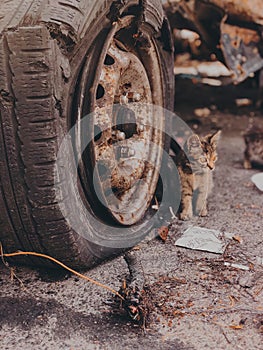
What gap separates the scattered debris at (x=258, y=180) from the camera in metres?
3.24

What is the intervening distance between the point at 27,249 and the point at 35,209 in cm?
22

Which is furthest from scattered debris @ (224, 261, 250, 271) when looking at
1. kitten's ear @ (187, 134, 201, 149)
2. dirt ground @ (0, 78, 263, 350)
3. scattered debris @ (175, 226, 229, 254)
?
kitten's ear @ (187, 134, 201, 149)

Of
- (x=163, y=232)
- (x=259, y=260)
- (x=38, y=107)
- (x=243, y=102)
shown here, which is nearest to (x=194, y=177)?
(x=163, y=232)

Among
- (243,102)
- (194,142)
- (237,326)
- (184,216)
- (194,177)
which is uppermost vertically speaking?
(243,102)

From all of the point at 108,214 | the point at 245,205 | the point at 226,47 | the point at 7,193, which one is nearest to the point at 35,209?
the point at 7,193

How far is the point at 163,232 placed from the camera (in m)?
2.51

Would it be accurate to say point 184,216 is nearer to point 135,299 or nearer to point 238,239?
point 238,239

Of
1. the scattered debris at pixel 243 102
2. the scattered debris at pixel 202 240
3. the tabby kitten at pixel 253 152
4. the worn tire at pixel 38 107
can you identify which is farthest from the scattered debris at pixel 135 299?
the scattered debris at pixel 243 102

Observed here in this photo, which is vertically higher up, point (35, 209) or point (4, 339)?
point (35, 209)

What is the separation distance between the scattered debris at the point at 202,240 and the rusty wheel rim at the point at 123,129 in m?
0.23

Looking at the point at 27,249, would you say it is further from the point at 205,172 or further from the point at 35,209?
the point at 205,172

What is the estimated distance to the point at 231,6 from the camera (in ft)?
11.9

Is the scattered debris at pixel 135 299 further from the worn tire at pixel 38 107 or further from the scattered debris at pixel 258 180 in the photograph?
the scattered debris at pixel 258 180

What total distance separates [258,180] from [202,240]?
39.7 inches
